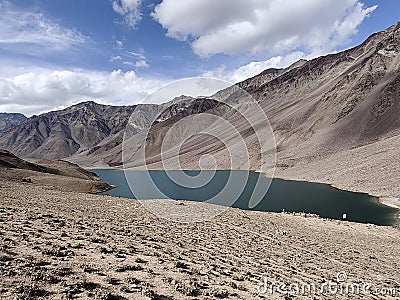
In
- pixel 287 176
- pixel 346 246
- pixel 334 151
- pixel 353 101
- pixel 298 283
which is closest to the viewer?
pixel 298 283

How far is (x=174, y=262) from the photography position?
13.2m

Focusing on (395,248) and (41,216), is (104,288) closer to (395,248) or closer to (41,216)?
(41,216)

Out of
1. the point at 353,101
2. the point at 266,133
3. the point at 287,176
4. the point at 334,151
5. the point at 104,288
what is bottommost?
the point at 104,288

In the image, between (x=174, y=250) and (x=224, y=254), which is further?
(x=224, y=254)

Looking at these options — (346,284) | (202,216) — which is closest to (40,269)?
(346,284)

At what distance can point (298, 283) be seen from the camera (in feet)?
44.8

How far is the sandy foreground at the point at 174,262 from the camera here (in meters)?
9.41

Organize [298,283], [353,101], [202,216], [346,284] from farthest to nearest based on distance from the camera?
[353,101] → [202,216] → [346,284] → [298,283]

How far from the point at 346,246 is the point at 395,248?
4.98 m

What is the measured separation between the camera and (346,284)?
15070 millimetres

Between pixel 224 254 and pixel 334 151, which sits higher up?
pixel 334 151

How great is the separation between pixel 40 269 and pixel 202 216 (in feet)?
71.5

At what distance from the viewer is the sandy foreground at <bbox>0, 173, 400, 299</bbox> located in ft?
30.9

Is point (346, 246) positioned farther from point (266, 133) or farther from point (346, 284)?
point (266, 133)
